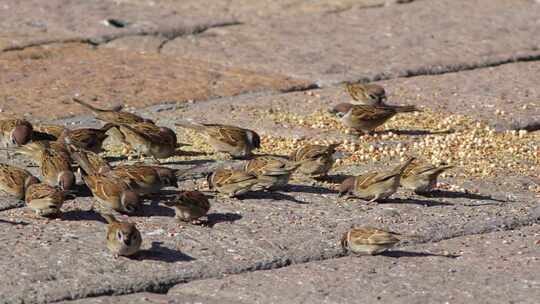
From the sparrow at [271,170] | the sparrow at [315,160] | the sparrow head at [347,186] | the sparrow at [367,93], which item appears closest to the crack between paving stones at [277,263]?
the sparrow head at [347,186]

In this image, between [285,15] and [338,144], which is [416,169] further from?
[285,15]

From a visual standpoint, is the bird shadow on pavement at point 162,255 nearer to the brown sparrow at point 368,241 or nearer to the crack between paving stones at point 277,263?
the crack between paving stones at point 277,263

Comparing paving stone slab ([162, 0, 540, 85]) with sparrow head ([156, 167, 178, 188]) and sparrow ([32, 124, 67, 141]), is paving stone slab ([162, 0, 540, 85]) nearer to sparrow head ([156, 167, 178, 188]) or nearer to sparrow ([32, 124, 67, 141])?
sparrow ([32, 124, 67, 141])

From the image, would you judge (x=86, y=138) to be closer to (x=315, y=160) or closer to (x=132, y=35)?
(x=315, y=160)

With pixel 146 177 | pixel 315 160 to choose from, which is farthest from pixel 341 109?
pixel 146 177

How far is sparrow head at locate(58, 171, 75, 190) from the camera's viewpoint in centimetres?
753

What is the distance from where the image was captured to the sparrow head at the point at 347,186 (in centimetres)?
759

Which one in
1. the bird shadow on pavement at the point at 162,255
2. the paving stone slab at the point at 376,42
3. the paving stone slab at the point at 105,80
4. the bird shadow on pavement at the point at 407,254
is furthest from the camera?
the paving stone slab at the point at 376,42

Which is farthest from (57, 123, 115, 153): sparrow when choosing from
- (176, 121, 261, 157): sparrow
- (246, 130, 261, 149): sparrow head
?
(246, 130, 261, 149): sparrow head

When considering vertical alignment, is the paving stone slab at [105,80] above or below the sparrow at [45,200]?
below

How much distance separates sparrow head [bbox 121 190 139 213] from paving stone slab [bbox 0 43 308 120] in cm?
241

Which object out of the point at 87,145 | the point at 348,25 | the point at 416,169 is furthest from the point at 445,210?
the point at 348,25

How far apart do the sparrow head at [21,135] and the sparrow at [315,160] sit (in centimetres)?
178

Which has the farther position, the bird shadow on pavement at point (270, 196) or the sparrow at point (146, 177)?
the bird shadow on pavement at point (270, 196)
